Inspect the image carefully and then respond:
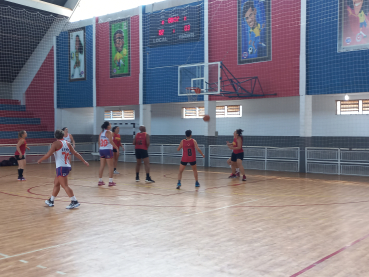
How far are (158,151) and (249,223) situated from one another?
567 inches

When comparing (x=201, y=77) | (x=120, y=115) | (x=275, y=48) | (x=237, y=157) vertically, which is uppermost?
(x=275, y=48)

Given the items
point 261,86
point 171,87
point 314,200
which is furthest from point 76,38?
point 314,200

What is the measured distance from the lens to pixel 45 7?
23656 millimetres

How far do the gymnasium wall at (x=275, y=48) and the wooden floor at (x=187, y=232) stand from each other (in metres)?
6.94

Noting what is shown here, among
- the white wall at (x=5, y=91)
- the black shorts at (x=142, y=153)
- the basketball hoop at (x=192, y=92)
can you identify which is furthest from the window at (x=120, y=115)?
the black shorts at (x=142, y=153)

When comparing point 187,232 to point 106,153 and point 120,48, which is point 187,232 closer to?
point 106,153

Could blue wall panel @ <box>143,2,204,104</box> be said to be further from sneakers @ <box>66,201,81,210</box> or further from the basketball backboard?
sneakers @ <box>66,201,81,210</box>

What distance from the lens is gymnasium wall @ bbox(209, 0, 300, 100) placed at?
1667 cm

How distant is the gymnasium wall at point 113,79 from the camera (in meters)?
21.7

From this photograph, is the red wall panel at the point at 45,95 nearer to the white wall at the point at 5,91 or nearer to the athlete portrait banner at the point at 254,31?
the white wall at the point at 5,91

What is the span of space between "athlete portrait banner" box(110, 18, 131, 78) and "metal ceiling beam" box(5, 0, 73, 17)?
409 cm

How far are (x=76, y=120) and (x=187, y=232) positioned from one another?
2118 centimetres

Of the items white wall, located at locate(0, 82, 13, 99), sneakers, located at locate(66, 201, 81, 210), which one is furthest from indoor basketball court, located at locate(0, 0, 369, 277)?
white wall, located at locate(0, 82, 13, 99)

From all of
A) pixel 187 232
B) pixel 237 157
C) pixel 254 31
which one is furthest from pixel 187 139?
pixel 254 31
